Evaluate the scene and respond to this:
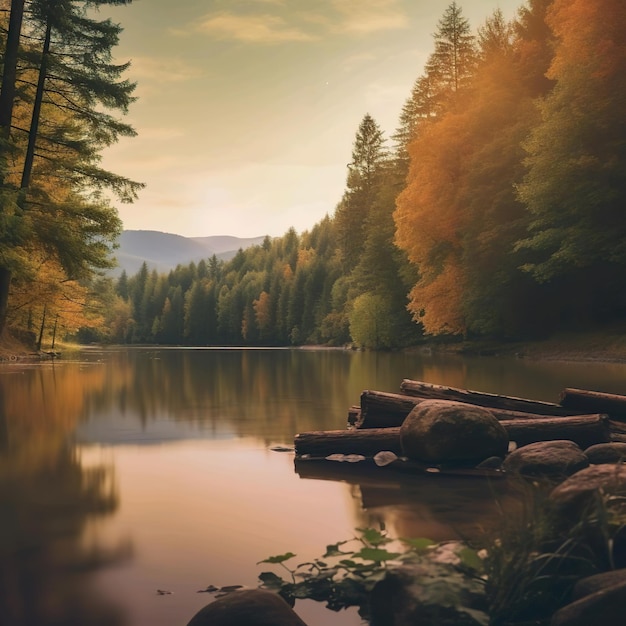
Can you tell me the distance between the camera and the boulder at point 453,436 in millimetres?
8070

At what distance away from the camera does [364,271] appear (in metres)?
54.6

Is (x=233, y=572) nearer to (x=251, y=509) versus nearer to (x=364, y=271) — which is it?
(x=251, y=509)

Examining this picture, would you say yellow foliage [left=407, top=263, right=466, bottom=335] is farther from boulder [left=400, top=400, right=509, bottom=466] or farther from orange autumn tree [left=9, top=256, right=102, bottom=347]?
boulder [left=400, top=400, right=509, bottom=466]

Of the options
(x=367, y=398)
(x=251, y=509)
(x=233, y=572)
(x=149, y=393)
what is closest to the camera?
(x=233, y=572)

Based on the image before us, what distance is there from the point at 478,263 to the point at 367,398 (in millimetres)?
25306

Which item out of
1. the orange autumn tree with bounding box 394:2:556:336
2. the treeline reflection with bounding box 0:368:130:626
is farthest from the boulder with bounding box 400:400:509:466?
the orange autumn tree with bounding box 394:2:556:336

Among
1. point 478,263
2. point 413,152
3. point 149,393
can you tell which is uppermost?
point 413,152

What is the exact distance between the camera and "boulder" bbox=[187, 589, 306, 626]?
3486 millimetres

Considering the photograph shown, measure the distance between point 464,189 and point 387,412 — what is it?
26693 mm

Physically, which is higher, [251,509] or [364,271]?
[364,271]

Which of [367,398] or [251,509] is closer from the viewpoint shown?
[251,509]

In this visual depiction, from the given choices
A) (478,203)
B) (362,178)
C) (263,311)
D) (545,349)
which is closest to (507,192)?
(478,203)

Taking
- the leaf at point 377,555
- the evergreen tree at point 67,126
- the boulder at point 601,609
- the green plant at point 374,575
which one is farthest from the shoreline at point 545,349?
the boulder at point 601,609

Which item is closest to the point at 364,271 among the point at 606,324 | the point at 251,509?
the point at 606,324
